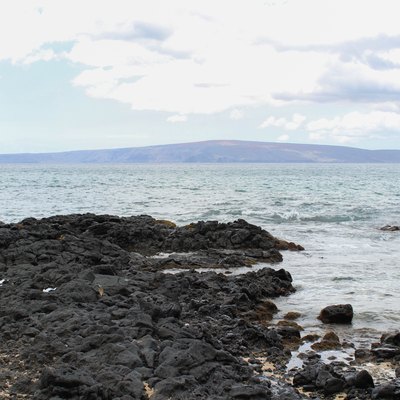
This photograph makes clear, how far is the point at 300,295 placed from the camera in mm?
16172

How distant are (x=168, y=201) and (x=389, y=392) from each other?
4236 cm

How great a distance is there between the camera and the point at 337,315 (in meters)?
13.2

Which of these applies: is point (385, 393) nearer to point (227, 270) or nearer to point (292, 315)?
point (292, 315)

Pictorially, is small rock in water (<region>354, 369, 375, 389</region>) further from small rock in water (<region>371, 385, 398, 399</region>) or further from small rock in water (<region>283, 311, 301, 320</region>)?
small rock in water (<region>283, 311, 301, 320</region>)

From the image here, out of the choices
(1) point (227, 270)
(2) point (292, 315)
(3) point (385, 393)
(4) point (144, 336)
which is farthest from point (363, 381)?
→ (1) point (227, 270)

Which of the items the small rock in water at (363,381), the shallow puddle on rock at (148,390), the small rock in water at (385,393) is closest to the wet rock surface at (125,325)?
the shallow puddle on rock at (148,390)

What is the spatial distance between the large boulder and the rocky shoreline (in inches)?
34.8

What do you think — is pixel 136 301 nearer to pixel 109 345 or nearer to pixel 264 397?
pixel 109 345

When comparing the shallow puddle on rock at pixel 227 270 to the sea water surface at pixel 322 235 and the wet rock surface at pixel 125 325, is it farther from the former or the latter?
the sea water surface at pixel 322 235

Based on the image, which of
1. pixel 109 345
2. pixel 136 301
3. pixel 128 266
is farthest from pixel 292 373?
pixel 128 266

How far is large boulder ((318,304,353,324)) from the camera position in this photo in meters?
13.2

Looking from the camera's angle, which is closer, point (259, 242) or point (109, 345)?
point (109, 345)

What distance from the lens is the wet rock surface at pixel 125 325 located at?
8297 mm

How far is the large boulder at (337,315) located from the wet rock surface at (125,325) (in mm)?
1403
